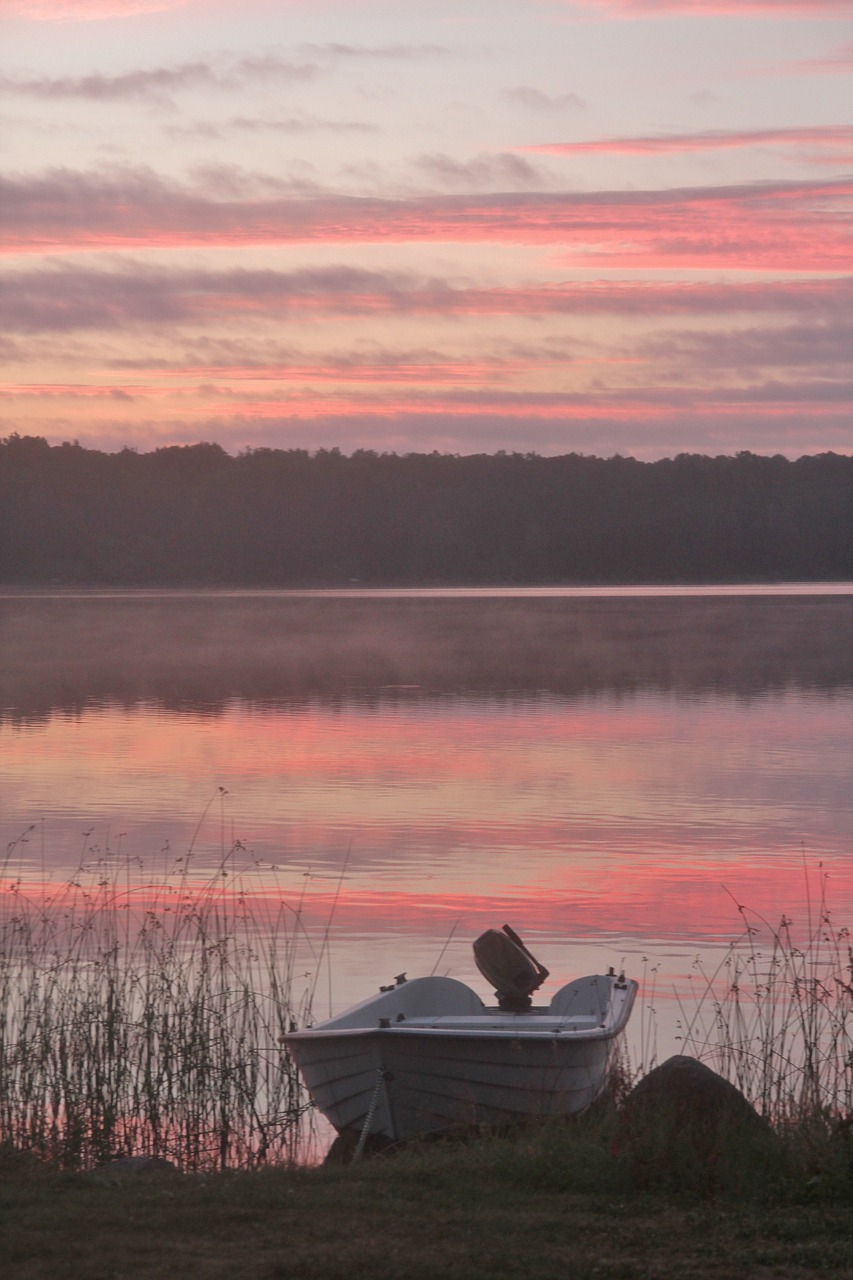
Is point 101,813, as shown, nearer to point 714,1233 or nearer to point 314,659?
point 714,1233

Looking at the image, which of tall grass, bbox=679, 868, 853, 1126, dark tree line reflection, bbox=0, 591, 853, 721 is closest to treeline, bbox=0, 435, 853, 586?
dark tree line reflection, bbox=0, 591, 853, 721

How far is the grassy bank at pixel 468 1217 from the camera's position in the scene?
674 cm

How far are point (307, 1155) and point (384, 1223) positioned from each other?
2831mm

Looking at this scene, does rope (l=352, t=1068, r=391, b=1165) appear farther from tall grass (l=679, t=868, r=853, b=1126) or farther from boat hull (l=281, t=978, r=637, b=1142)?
tall grass (l=679, t=868, r=853, b=1126)

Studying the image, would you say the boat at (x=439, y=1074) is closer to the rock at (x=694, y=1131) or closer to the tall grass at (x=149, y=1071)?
the tall grass at (x=149, y=1071)

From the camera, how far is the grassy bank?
6.74m

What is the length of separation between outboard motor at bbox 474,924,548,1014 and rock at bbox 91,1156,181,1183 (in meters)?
2.74

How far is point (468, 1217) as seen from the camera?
24.2 ft

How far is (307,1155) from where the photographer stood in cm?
1006

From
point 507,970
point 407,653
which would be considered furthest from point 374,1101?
point 407,653

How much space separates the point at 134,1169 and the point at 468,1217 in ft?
7.08

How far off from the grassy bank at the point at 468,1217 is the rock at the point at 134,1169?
0.12m

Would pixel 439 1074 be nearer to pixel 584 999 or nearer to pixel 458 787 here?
pixel 584 999

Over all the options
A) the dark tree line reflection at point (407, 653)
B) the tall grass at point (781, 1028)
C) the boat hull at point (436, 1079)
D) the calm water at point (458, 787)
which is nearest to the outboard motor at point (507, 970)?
the tall grass at point (781, 1028)
